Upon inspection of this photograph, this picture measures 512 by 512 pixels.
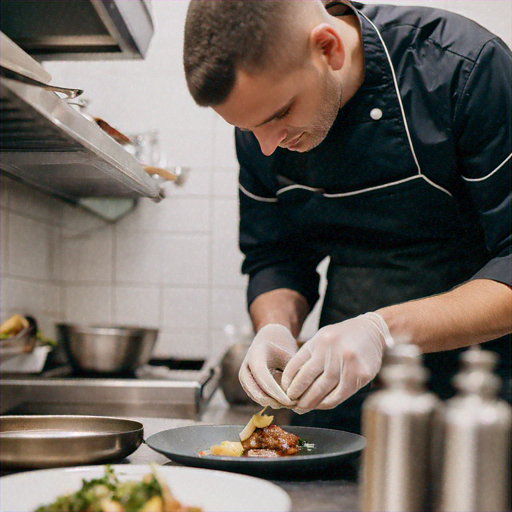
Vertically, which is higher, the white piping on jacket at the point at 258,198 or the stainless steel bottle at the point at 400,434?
the white piping on jacket at the point at 258,198

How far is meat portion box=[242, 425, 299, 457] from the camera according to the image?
1072mm

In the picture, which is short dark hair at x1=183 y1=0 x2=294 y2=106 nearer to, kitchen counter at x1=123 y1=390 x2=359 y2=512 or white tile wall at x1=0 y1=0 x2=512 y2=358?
kitchen counter at x1=123 y1=390 x2=359 y2=512

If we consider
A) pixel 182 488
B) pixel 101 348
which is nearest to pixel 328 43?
pixel 182 488

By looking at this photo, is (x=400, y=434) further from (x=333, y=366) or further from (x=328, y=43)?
(x=328, y=43)

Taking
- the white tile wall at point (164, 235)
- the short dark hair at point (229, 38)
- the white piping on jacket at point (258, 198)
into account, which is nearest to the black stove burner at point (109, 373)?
the white tile wall at point (164, 235)

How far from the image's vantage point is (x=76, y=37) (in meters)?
1.97

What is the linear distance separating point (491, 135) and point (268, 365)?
2.21ft

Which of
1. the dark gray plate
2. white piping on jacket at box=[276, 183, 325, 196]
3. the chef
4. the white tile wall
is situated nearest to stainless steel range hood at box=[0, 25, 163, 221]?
the chef

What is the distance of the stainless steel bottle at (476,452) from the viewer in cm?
54

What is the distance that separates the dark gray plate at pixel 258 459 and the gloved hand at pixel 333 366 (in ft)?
0.22

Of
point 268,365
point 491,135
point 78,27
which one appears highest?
point 78,27

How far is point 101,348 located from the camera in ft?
6.55

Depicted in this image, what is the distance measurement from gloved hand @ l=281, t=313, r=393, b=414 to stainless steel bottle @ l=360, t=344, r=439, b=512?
503mm

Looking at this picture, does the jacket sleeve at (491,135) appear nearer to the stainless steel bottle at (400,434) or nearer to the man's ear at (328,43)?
the man's ear at (328,43)
